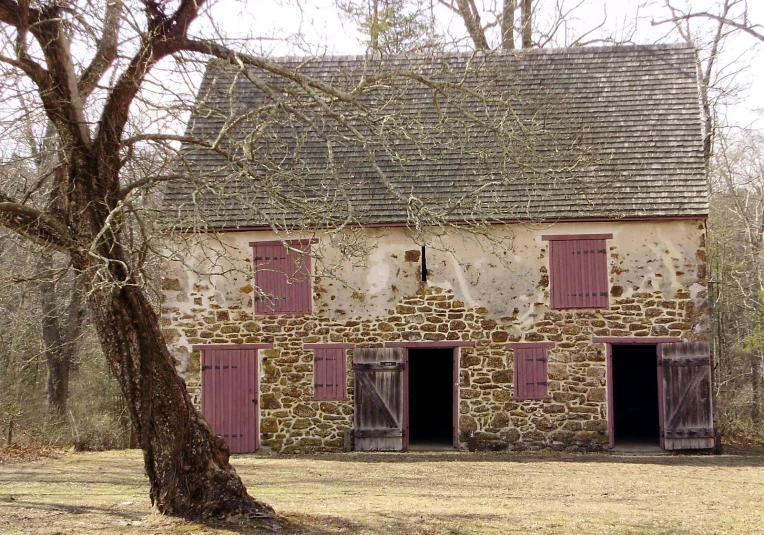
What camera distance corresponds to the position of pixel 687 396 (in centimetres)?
1403

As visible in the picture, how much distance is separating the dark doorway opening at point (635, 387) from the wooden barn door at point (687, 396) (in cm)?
368

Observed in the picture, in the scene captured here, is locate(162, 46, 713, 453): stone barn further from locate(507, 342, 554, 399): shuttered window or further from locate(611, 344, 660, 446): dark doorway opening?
locate(611, 344, 660, 446): dark doorway opening

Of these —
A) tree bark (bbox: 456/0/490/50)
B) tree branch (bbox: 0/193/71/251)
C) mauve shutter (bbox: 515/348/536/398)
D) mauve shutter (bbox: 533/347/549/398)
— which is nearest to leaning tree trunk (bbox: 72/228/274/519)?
tree branch (bbox: 0/193/71/251)

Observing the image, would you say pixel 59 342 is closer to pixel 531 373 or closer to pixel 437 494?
pixel 531 373

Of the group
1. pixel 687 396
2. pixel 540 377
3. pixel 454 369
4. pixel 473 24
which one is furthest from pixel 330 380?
pixel 473 24

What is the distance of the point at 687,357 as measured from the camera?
13992 millimetres

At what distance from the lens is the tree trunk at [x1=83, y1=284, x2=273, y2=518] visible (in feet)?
24.0

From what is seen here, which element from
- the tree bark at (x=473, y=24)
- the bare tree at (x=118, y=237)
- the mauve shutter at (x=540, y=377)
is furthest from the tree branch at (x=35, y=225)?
the tree bark at (x=473, y=24)

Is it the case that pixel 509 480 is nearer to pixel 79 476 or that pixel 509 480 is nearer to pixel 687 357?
pixel 687 357

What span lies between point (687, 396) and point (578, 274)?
2.63 m

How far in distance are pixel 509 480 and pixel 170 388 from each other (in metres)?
5.05

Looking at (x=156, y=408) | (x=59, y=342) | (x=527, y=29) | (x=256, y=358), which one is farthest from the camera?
(x=527, y=29)

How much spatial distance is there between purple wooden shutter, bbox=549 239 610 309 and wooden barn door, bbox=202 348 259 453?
5125mm

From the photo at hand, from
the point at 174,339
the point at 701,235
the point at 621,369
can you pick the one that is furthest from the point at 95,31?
the point at 621,369
